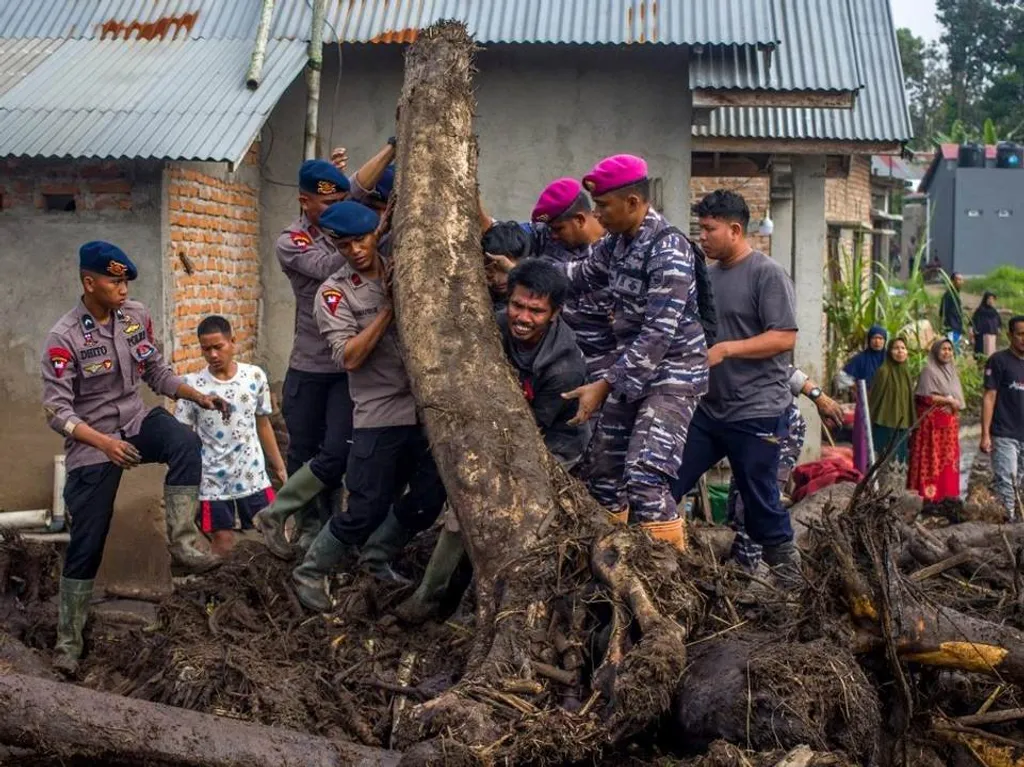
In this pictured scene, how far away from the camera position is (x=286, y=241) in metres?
6.06

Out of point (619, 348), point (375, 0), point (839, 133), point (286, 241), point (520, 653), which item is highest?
point (375, 0)

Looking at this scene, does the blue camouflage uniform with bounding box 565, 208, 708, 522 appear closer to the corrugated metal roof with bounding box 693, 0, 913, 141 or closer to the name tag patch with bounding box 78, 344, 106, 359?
the name tag patch with bounding box 78, 344, 106, 359

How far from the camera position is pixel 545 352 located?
5.30 meters

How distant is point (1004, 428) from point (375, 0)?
5800 mm

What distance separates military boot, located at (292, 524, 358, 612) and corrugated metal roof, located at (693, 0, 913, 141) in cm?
622

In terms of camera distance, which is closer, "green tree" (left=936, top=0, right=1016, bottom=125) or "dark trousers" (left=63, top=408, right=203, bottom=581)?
"dark trousers" (left=63, top=408, right=203, bottom=581)

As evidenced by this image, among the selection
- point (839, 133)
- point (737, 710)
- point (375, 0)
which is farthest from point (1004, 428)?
point (737, 710)

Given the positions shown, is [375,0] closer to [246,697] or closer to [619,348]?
[619,348]

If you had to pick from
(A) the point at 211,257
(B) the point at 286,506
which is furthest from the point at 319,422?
(A) the point at 211,257

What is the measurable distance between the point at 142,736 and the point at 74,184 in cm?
463

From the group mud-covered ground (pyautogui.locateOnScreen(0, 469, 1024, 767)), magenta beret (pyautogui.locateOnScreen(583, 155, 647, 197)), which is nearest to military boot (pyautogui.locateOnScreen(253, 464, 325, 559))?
mud-covered ground (pyautogui.locateOnScreen(0, 469, 1024, 767))

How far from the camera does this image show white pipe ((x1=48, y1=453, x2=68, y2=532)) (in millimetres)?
7797

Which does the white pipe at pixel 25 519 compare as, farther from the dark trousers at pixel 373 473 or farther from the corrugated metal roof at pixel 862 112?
the corrugated metal roof at pixel 862 112

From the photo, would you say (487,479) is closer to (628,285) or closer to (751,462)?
(628,285)
